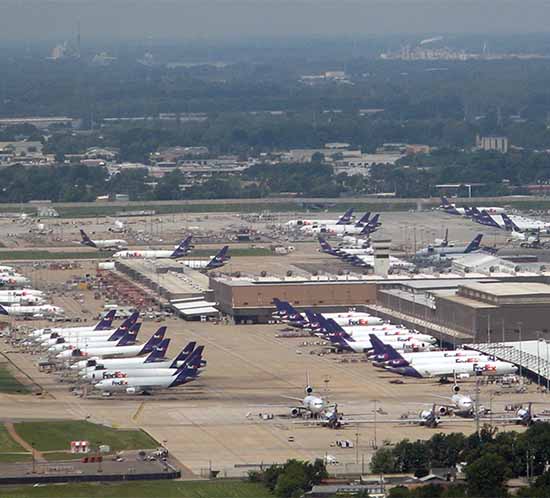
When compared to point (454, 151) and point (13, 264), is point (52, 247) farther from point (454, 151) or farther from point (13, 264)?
point (454, 151)

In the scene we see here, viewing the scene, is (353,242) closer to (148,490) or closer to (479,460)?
(148,490)

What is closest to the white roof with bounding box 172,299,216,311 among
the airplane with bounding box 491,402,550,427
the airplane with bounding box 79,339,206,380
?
the airplane with bounding box 79,339,206,380

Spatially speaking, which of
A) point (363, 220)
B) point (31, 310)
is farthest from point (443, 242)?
point (31, 310)

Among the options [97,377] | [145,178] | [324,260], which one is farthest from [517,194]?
[97,377]

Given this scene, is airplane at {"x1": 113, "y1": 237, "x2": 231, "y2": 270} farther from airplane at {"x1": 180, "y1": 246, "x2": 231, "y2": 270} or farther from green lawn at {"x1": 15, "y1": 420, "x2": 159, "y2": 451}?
green lawn at {"x1": 15, "y1": 420, "x2": 159, "y2": 451}

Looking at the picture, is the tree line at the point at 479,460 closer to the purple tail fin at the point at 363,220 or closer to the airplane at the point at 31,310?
the airplane at the point at 31,310
